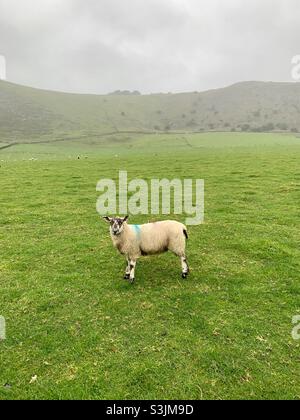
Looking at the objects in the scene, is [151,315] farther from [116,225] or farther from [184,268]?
[116,225]

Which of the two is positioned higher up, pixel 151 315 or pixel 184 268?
pixel 184 268

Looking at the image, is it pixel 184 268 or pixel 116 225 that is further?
pixel 184 268

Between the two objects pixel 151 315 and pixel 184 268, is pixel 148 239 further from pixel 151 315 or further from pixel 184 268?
pixel 151 315

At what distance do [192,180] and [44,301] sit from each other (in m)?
23.0

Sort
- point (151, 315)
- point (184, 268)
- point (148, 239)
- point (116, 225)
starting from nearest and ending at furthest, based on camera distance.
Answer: point (151, 315) < point (116, 225) < point (148, 239) < point (184, 268)

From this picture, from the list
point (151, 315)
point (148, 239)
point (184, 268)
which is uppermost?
point (148, 239)

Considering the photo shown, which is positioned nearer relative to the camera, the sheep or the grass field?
the grass field

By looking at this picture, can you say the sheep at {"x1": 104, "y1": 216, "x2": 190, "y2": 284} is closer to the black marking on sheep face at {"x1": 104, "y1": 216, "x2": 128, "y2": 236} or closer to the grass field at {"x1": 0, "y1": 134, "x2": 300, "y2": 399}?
the black marking on sheep face at {"x1": 104, "y1": 216, "x2": 128, "y2": 236}

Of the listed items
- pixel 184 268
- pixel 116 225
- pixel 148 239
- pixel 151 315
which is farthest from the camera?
pixel 184 268

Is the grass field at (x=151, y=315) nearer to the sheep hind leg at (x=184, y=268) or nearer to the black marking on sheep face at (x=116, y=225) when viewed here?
the sheep hind leg at (x=184, y=268)

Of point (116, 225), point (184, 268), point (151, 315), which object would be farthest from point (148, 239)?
point (151, 315)

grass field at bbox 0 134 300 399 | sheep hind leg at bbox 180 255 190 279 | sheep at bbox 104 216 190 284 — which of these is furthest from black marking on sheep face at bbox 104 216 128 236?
sheep hind leg at bbox 180 255 190 279
